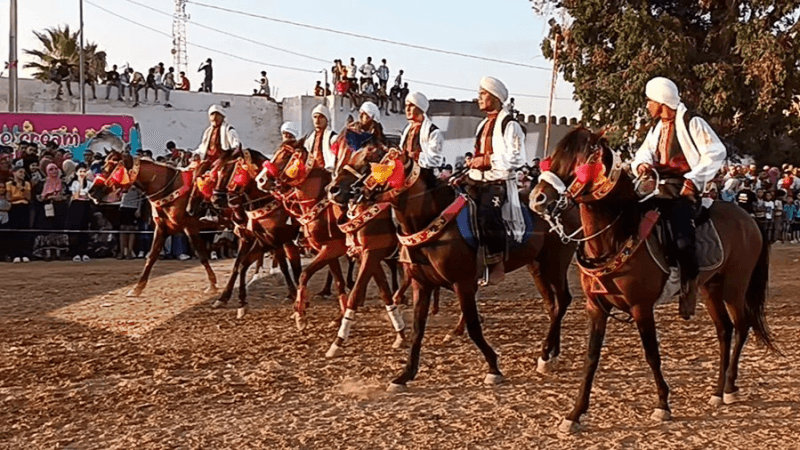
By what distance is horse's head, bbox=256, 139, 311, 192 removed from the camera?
9.62m

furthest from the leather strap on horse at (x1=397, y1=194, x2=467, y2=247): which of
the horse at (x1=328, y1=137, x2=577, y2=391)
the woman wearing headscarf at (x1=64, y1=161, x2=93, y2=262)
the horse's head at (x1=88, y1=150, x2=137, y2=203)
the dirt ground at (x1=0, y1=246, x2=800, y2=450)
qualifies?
the woman wearing headscarf at (x1=64, y1=161, x2=93, y2=262)

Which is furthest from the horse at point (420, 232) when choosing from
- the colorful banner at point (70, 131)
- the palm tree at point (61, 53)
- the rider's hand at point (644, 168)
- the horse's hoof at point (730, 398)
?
the palm tree at point (61, 53)

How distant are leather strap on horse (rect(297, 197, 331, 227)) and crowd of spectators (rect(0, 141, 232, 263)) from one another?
7.67 metres

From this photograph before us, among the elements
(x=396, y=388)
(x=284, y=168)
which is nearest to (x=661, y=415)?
(x=396, y=388)

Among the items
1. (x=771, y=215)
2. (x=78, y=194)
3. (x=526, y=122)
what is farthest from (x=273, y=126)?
(x=771, y=215)

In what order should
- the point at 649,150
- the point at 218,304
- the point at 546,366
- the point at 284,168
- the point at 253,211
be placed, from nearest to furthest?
the point at 649,150 → the point at 546,366 → the point at 284,168 → the point at 253,211 → the point at 218,304

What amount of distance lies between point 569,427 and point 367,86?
1011 inches

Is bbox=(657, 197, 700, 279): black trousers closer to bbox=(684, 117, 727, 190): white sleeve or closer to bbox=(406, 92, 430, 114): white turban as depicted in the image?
bbox=(684, 117, 727, 190): white sleeve

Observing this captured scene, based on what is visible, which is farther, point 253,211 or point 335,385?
point 253,211

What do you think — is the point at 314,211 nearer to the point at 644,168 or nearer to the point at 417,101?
the point at 417,101

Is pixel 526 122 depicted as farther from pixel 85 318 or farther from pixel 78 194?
pixel 85 318

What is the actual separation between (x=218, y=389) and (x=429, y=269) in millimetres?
2052

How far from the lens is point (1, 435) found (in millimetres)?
6027

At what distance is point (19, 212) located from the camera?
55.7 feet
